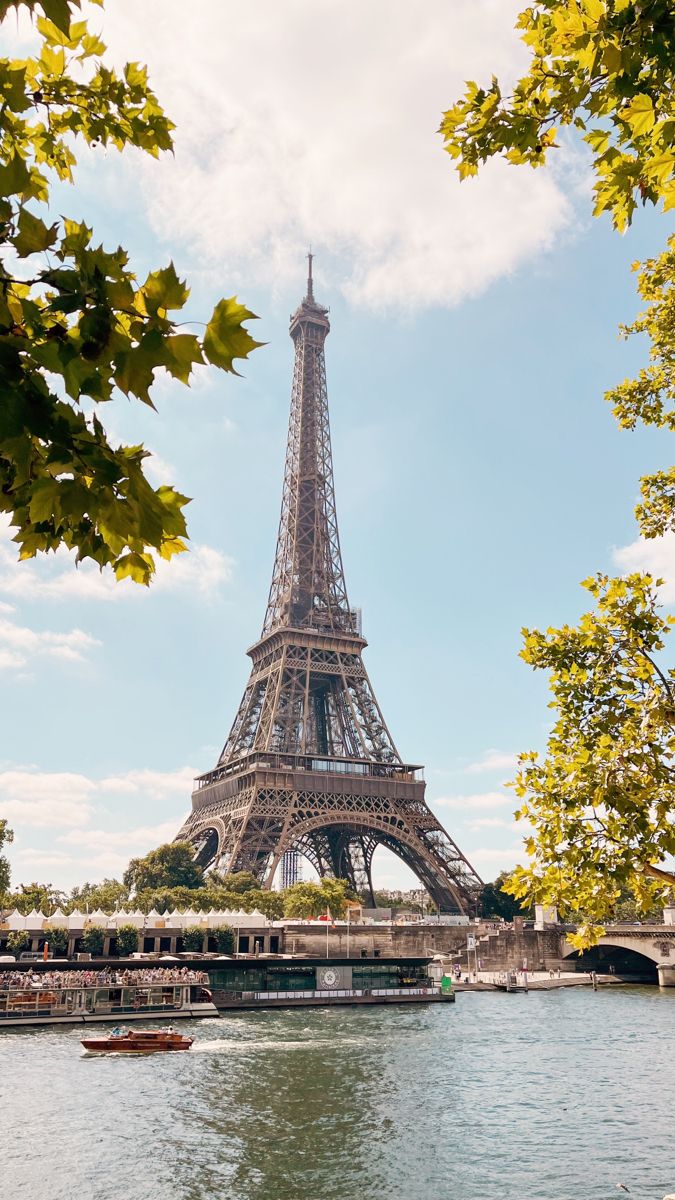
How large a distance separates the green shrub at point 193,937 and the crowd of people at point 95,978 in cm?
1030

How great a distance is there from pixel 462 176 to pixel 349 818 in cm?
8837

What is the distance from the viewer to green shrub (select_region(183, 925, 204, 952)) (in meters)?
75.8

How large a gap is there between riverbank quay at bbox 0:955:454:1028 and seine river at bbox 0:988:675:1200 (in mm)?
4225

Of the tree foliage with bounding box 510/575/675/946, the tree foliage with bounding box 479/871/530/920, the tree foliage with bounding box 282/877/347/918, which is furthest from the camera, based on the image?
the tree foliage with bounding box 479/871/530/920

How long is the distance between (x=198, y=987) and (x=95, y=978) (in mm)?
7287

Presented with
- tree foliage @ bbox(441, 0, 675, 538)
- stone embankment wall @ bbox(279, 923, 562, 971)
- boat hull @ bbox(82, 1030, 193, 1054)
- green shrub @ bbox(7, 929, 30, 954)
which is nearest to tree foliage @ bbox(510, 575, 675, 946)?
tree foliage @ bbox(441, 0, 675, 538)

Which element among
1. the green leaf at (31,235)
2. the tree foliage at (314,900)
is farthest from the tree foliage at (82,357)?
the tree foliage at (314,900)

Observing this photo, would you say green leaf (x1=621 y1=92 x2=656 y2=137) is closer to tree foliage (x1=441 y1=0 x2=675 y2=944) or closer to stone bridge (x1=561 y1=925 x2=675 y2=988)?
tree foliage (x1=441 y1=0 x2=675 y2=944)

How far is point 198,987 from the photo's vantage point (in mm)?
63719

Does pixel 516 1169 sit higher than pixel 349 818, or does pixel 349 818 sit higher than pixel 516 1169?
pixel 349 818

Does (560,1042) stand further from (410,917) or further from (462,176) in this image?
(410,917)

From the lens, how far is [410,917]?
4291 inches

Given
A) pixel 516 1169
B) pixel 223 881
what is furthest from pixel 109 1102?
pixel 223 881

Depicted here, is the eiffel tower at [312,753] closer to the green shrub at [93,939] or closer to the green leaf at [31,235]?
the green shrub at [93,939]
